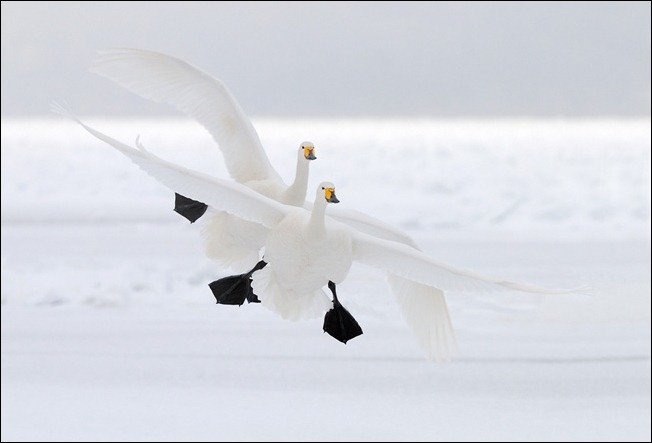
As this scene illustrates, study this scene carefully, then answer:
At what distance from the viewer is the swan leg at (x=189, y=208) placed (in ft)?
3.97

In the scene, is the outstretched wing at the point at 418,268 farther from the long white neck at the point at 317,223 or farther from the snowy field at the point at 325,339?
the snowy field at the point at 325,339

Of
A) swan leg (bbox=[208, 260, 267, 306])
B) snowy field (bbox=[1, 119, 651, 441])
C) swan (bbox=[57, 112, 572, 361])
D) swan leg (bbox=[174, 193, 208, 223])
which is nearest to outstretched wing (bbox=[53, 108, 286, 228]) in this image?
swan (bbox=[57, 112, 572, 361])

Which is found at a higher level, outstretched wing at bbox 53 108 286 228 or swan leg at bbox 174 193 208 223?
swan leg at bbox 174 193 208 223

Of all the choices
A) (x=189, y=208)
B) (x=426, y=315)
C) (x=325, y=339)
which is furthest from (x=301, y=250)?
(x=325, y=339)

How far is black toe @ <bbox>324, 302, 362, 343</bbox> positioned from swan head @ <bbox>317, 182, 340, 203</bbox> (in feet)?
0.38

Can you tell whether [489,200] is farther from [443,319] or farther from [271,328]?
[443,319]

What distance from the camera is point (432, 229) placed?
40.0 ft

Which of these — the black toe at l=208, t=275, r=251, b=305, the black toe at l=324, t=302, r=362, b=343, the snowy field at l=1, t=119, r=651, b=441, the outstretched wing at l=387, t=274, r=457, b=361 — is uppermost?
the snowy field at l=1, t=119, r=651, b=441

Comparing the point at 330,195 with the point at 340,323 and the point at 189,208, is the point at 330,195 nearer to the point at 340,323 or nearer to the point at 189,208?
the point at 340,323

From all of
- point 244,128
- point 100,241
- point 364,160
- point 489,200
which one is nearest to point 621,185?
point 489,200

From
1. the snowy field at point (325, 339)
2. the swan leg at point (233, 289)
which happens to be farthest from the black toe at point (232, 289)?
the snowy field at point (325, 339)

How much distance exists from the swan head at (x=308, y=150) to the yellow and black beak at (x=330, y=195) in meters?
0.06

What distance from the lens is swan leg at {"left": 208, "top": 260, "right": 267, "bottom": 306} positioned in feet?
3.53

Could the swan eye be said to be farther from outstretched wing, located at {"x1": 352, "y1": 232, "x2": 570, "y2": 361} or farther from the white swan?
outstretched wing, located at {"x1": 352, "y1": 232, "x2": 570, "y2": 361}
